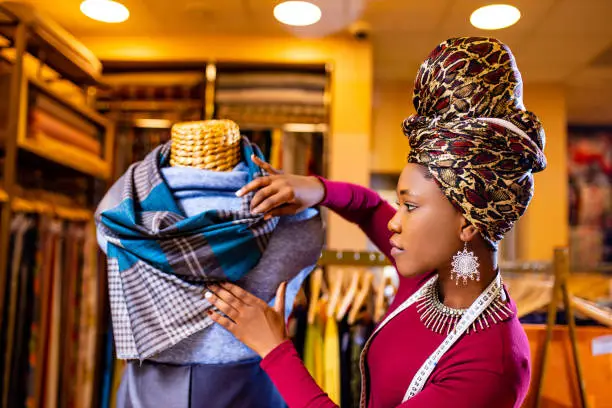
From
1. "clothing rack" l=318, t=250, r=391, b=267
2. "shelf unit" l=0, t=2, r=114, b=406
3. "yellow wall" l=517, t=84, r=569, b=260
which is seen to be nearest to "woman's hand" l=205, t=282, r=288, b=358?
"clothing rack" l=318, t=250, r=391, b=267

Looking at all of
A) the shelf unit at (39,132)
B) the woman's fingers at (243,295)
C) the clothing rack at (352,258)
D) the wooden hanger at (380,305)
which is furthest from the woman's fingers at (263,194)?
the shelf unit at (39,132)

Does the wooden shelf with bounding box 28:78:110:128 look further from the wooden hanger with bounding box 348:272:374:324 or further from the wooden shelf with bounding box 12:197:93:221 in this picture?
the wooden hanger with bounding box 348:272:374:324

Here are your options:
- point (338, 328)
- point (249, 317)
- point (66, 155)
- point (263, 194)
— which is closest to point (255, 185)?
point (263, 194)

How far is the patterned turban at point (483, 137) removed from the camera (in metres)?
0.74

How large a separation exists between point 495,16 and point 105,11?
6.89 feet

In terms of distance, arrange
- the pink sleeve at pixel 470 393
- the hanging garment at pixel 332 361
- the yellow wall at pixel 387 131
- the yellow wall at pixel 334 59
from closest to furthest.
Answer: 1. the pink sleeve at pixel 470 393
2. the hanging garment at pixel 332 361
3. the yellow wall at pixel 334 59
4. the yellow wall at pixel 387 131

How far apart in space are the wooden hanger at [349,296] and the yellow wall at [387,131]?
2236 millimetres

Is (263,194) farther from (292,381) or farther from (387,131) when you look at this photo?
(387,131)

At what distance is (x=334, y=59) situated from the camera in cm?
316

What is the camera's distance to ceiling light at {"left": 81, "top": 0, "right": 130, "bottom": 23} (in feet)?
8.76

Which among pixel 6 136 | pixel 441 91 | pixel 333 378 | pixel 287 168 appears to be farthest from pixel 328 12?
pixel 441 91

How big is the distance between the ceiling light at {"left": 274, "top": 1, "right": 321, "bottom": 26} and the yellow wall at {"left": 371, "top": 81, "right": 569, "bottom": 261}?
1.27 meters

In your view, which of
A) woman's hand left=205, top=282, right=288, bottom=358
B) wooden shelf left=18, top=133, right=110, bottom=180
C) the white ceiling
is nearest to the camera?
woman's hand left=205, top=282, right=288, bottom=358

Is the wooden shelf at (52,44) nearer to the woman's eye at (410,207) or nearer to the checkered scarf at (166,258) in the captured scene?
the checkered scarf at (166,258)
